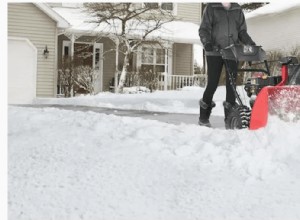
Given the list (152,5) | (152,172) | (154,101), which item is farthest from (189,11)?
(152,172)

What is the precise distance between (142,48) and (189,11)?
365cm

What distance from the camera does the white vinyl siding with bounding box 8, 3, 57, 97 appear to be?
18250mm

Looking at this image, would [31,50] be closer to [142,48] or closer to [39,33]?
[39,33]

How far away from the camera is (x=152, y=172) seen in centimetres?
458

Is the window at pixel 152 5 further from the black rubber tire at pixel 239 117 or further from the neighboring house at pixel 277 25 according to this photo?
the black rubber tire at pixel 239 117

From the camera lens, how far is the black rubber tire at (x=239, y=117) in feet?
19.3

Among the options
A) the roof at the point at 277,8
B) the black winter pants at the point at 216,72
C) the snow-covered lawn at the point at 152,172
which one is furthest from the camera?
the roof at the point at 277,8

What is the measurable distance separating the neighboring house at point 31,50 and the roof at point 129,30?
1.07 meters

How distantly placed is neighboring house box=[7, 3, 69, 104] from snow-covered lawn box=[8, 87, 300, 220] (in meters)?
12.4

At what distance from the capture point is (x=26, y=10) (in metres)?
18.5

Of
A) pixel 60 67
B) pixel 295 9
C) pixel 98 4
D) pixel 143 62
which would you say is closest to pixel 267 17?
pixel 295 9

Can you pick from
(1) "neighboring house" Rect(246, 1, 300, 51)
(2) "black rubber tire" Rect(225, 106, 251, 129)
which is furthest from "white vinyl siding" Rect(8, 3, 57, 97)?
(2) "black rubber tire" Rect(225, 106, 251, 129)

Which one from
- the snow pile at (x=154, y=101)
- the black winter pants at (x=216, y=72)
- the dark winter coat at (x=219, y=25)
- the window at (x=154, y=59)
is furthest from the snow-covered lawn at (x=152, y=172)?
the window at (x=154, y=59)
